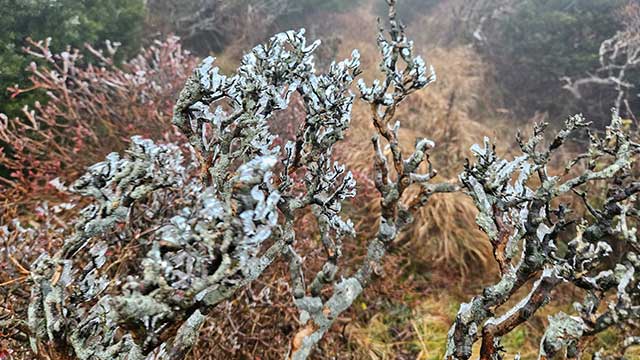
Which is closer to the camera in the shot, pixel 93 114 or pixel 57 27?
pixel 93 114

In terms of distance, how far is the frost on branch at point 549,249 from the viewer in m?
0.75

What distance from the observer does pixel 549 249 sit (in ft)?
2.61

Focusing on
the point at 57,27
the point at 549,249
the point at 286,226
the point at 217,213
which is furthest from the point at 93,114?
the point at 549,249

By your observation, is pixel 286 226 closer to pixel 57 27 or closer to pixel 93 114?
pixel 93 114

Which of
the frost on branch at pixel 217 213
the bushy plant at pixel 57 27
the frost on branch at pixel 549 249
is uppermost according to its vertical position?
the bushy plant at pixel 57 27

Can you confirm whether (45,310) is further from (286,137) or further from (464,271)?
(464,271)

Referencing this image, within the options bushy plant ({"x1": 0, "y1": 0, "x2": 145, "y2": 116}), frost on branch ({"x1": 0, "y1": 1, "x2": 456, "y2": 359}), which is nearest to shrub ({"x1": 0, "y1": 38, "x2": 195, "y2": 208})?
bushy plant ({"x1": 0, "y1": 0, "x2": 145, "y2": 116})

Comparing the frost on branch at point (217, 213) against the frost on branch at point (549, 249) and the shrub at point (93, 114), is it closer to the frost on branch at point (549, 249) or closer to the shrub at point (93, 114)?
the frost on branch at point (549, 249)

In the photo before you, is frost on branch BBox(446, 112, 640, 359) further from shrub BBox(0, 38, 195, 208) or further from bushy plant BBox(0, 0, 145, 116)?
bushy plant BBox(0, 0, 145, 116)

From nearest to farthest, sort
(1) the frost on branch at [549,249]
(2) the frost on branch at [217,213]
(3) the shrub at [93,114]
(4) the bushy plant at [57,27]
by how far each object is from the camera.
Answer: (2) the frost on branch at [217,213] → (1) the frost on branch at [549,249] → (3) the shrub at [93,114] → (4) the bushy plant at [57,27]

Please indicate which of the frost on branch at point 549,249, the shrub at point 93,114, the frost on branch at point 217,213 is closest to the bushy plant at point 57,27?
the shrub at point 93,114

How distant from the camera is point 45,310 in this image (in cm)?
74

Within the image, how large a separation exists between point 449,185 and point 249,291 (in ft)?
4.00

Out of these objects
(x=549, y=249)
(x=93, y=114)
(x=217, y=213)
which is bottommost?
(x=549, y=249)
